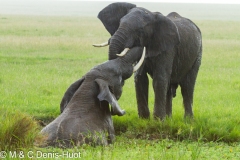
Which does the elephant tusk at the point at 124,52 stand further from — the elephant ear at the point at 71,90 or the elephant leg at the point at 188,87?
the elephant leg at the point at 188,87

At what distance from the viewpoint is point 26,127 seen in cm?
643

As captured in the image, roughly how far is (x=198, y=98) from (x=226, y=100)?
0.75m

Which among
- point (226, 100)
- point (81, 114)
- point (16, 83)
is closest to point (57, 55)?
point (16, 83)

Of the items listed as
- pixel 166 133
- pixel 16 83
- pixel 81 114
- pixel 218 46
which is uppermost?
pixel 81 114

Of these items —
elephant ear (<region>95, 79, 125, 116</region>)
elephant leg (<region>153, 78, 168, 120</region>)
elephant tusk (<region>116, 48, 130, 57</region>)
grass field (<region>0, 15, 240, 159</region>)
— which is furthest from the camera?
elephant leg (<region>153, 78, 168, 120</region>)

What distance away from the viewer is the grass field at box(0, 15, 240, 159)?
21.2 feet

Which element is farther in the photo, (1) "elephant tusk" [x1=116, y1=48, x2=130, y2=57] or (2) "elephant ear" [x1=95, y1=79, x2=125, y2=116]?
(1) "elephant tusk" [x1=116, y1=48, x2=130, y2=57]

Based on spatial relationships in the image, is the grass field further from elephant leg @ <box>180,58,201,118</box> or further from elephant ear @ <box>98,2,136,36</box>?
elephant ear @ <box>98,2,136,36</box>

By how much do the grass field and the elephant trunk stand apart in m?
1.37

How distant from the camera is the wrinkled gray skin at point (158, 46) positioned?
333 inches

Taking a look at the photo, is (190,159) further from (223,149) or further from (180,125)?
(180,125)

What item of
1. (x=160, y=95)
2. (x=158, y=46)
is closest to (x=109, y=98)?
(x=160, y=95)

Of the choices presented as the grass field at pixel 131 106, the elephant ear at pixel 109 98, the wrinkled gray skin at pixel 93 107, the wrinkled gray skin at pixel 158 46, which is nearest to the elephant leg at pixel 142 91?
the wrinkled gray skin at pixel 158 46

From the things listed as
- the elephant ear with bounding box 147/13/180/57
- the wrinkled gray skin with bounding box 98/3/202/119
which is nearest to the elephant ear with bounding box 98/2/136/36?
the wrinkled gray skin with bounding box 98/3/202/119
